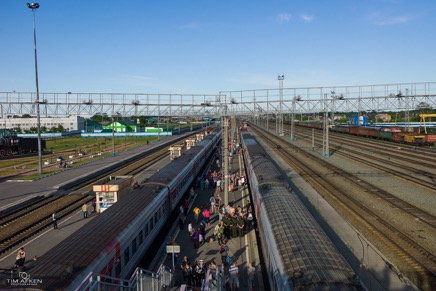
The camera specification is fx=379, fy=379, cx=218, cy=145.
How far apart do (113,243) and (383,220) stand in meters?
16.4

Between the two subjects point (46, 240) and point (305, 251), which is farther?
point (46, 240)

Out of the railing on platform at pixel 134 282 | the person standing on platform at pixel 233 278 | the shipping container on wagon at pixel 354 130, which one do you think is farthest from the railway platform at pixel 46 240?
the shipping container on wagon at pixel 354 130

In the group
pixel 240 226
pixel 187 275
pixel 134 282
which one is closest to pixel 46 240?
pixel 187 275

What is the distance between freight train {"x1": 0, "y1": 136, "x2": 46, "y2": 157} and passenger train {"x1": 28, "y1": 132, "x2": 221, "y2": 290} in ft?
176

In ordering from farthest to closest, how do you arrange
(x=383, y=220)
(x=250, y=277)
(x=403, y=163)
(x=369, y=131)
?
1. (x=369, y=131)
2. (x=403, y=163)
3. (x=383, y=220)
4. (x=250, y=277)

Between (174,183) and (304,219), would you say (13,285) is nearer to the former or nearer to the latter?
(304,219)

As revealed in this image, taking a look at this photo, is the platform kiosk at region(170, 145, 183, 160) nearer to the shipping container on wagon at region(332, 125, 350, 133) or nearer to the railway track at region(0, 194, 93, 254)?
the railway track at region(0, 194, 93, 254)

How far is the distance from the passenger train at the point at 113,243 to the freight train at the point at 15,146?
53.7m

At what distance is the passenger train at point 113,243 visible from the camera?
357 inches

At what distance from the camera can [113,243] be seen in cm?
1180

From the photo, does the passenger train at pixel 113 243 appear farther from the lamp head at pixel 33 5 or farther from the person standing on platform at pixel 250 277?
the lamp head at pixel 33 5

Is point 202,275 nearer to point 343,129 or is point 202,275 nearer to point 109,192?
point 109,192

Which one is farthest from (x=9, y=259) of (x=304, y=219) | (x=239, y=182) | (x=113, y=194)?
(x=239, y=182)

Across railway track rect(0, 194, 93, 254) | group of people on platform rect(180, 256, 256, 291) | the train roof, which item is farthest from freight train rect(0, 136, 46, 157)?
the train roof
